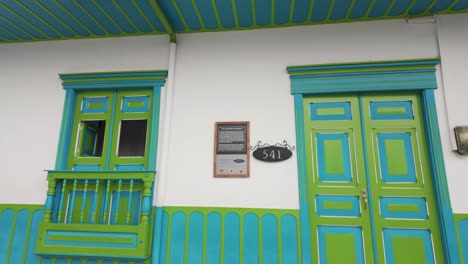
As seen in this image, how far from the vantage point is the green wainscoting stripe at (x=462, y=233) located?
2380 mm

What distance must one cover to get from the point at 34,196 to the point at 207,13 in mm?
2720

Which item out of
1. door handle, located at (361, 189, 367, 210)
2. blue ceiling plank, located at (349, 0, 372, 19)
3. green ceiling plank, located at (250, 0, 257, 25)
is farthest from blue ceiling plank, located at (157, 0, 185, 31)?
door handle, located at (361, 189, 367, 210)

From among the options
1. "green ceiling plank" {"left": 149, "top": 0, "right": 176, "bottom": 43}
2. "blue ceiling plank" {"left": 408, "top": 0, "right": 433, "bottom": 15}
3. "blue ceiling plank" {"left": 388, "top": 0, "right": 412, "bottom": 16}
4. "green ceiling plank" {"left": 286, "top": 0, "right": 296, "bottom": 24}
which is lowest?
"green ceiling plank" {"left": 149, "top": 0, "right": 176, "bottom": 43}

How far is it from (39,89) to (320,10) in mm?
3351

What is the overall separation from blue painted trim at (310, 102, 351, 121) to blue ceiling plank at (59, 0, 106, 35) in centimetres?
260

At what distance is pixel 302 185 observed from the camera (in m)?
2.64

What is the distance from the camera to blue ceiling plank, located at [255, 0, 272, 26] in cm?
269

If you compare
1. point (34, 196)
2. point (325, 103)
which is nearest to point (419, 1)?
point (325, 103)

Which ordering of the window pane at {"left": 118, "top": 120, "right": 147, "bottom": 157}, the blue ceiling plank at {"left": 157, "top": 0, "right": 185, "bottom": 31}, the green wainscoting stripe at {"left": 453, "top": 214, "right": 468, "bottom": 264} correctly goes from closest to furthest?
the green wainscoting stripe at {"left": 453, "top": 214, "right": 468, "bottom": 264} < the blue ceiling plank at {"left": 157, "top": 0, "right": 185, "bottom": 31} < the window pane at {"left": 118, "top": 120, "right": 147, "bottom": 157}

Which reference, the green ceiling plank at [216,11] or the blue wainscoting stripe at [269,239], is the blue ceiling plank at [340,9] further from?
the blue wainscoting stripe at [269,239]

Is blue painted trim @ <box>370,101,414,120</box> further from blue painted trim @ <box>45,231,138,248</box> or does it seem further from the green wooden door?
blue painted trim @ <box>45,231,138,248</box>

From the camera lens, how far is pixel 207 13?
2852mm

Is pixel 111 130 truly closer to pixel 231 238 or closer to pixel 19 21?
pixel 19 21

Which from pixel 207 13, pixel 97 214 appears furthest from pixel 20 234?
pixel 207 13
